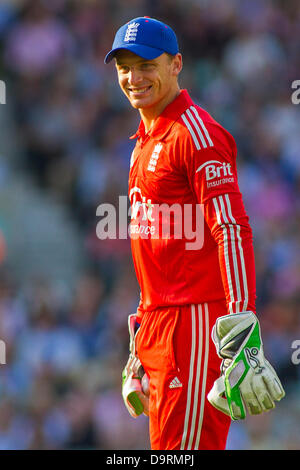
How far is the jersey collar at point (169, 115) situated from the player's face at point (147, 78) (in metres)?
0.05

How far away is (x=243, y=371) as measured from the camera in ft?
9.20

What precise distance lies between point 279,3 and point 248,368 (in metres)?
6.35

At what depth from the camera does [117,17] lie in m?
8.20

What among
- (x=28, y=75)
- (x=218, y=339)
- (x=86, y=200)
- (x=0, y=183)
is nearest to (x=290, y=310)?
(x=86, y=200)

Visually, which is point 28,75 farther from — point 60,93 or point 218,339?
point 218,339

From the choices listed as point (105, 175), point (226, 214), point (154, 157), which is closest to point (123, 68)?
point (154, 157)

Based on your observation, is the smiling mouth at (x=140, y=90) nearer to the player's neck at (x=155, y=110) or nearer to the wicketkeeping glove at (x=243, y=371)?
the player's neck at (x=155, y=110)

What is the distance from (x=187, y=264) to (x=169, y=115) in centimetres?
56

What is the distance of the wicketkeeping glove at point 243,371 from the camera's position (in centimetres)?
280

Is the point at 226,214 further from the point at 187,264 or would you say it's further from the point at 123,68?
the point at 123,68

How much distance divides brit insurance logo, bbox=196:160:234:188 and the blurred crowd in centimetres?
329

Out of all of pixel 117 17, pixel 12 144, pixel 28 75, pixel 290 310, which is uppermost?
pixel 117 17

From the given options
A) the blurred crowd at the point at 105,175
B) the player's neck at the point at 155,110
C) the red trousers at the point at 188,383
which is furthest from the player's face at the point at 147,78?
the blurred crowd at the point at 105,175

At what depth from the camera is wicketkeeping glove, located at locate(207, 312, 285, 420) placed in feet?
9.18
